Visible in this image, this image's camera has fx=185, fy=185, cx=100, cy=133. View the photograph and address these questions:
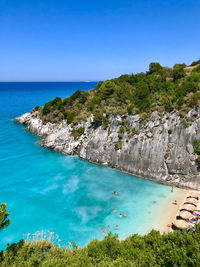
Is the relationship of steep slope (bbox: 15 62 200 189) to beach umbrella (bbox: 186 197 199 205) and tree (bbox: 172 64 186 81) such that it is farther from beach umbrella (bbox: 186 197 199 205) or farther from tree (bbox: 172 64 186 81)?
beach umbrella (bbox: 186 197 199 205)

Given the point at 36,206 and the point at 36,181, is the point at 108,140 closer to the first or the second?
the point at 36,181

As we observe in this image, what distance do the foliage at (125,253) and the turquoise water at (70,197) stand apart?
16.7 ft

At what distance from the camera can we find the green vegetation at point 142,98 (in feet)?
94.0

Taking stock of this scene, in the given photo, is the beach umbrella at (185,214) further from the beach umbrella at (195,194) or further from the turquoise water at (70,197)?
the beach umbrella at (195,194)

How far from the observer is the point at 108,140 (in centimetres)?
3158

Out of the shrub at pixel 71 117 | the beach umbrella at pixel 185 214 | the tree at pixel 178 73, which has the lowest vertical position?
the beach umbrella at pixel 185 214

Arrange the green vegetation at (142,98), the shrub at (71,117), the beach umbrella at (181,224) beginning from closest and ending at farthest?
the beach umbrella at (181,224)
the green vegetation at (142,98)
the shrub at (71,117)

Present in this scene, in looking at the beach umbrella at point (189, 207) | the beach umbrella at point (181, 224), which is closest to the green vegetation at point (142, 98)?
the beach umbrella at point (189, 207)

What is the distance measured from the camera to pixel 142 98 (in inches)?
1275

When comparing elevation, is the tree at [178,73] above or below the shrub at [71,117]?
above

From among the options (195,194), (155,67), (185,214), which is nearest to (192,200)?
(195,194)

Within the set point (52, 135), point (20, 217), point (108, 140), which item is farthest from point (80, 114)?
point (20, 217)

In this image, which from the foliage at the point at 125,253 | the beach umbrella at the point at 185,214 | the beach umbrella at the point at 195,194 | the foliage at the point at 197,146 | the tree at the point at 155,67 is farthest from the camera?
the tree at the point at 155,67

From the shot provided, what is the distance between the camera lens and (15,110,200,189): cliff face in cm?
2502
